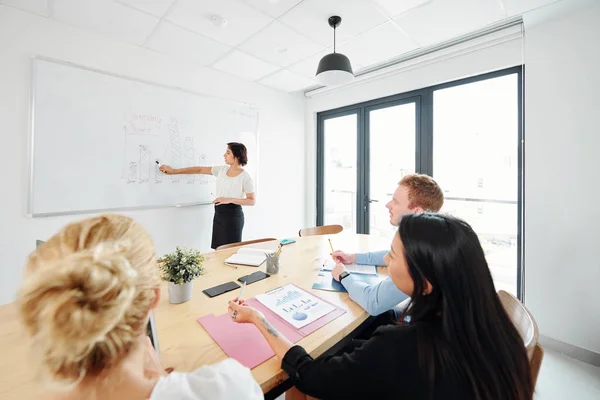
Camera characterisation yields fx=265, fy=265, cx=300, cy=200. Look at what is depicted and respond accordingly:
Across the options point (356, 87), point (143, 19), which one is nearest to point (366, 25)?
point (356, 87)

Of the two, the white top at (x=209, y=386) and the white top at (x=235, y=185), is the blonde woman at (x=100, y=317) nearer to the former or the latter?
the white top at (x=209, y=386)

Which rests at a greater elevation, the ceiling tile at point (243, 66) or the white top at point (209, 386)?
the ceiling tile at point (243, 66)

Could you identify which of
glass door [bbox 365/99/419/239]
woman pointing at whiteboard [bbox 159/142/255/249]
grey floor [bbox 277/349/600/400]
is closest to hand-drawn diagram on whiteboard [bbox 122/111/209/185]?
woman pointing at whiteboard [bbox 159/142/255/249]

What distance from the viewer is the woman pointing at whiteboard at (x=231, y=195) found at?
2943 millimetres

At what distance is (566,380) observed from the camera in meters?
1.95

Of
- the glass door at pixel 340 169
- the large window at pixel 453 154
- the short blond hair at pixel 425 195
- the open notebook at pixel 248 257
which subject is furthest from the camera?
the glass door at pixel 340 169

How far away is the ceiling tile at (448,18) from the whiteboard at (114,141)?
227 centimetres

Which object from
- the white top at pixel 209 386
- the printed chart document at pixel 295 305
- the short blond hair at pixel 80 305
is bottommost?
the printed chart document at pixel 295 305

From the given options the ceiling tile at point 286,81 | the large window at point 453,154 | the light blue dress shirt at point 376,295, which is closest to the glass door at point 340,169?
the large window at point 453,154

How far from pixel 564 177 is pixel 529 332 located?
2.00 metres

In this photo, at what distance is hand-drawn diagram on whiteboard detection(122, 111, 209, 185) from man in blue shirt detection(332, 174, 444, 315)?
221 cm

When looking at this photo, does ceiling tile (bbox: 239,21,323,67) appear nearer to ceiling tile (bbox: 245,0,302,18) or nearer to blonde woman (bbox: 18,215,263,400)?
ceiling tile (bbox: 245,0,302,18)

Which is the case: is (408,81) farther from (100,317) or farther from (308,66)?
(100,317)

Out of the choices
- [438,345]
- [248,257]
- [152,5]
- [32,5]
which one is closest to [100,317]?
[438,345]
